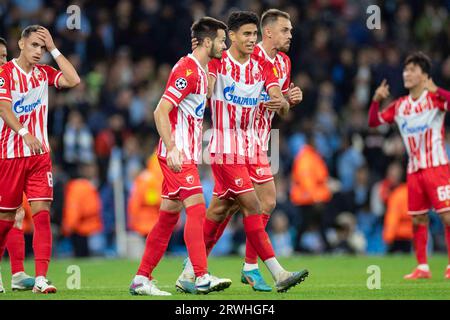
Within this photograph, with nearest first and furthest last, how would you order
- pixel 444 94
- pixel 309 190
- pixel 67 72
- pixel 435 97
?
pixel 67 72 < pixel 444 94 < pixel 435 97 < pixel 309 190

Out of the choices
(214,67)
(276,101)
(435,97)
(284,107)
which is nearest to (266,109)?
(284,107)

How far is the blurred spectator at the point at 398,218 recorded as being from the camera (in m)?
18.0

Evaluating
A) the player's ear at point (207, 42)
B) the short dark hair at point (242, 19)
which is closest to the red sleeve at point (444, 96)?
the short dark hair at point (242, 19)

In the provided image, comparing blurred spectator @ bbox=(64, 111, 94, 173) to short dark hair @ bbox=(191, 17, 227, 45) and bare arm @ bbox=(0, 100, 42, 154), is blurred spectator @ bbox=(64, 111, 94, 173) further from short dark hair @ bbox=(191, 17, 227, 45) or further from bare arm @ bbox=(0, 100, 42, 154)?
short dark hair @ bbox=(191, 17, 227, 45)

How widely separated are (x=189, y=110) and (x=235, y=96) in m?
0.77

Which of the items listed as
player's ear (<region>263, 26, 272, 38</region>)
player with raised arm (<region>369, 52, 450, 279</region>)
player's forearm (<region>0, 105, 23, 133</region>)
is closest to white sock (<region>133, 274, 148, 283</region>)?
player's forearm (<region>0, 105, 23, 133</region>)

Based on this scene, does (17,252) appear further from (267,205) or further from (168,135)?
(267,205)

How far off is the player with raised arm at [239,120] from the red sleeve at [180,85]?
1.96ft

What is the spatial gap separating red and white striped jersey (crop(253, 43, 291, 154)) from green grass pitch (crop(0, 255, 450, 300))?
61.7 inches

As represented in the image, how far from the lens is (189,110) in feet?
31.8

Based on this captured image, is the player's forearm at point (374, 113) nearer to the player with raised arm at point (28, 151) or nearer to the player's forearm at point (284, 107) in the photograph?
the player's forearm at point (284, 107)

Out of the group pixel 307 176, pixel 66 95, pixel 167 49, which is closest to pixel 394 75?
pixel 307 176

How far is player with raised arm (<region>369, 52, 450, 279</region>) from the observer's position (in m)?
12.9
